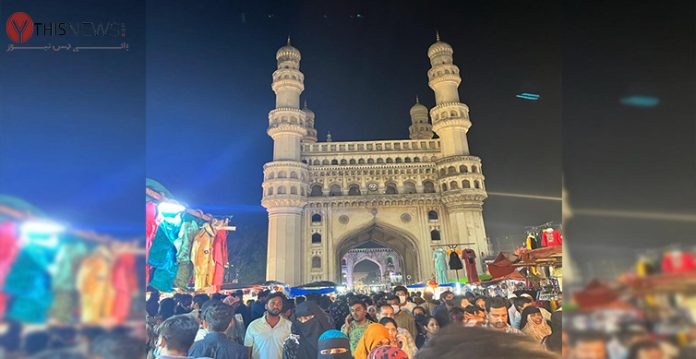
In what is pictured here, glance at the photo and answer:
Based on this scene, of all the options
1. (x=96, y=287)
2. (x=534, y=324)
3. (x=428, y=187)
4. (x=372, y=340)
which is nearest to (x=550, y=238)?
(x=534, y=324)

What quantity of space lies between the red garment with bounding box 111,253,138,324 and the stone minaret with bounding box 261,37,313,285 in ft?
33.3

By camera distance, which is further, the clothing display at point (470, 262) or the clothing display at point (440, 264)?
the clothing display at point (440, 264)

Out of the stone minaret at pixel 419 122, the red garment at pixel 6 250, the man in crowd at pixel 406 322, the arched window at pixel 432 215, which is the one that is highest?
the stone minaret at pixel 419 122

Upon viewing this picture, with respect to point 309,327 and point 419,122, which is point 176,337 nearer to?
point 309,327

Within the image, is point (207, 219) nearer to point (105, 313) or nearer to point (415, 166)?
point (105, 313)

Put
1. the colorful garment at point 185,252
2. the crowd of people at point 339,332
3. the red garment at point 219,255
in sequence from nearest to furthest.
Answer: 1. the crowd of people at point 339,332
2. the colorful garment at point 185,252
3. the red garment at point 219,255

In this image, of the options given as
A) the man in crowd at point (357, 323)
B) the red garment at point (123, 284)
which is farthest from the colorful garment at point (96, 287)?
the man in crowd at point (357, 323)

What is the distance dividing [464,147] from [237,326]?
12.6 m

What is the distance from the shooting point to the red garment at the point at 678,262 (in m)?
0.61

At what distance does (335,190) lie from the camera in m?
14.4

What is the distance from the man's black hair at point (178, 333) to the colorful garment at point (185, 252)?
4335 millimetres

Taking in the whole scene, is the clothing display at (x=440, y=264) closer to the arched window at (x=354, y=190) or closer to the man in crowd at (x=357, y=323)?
the arched window at (x=354, y=190)

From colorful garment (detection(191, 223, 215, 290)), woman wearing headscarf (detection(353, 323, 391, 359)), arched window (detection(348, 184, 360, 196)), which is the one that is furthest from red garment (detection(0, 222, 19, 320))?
arched window (detection(348, 184, 360, 196))

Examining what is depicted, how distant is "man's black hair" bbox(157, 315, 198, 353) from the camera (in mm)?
2143
